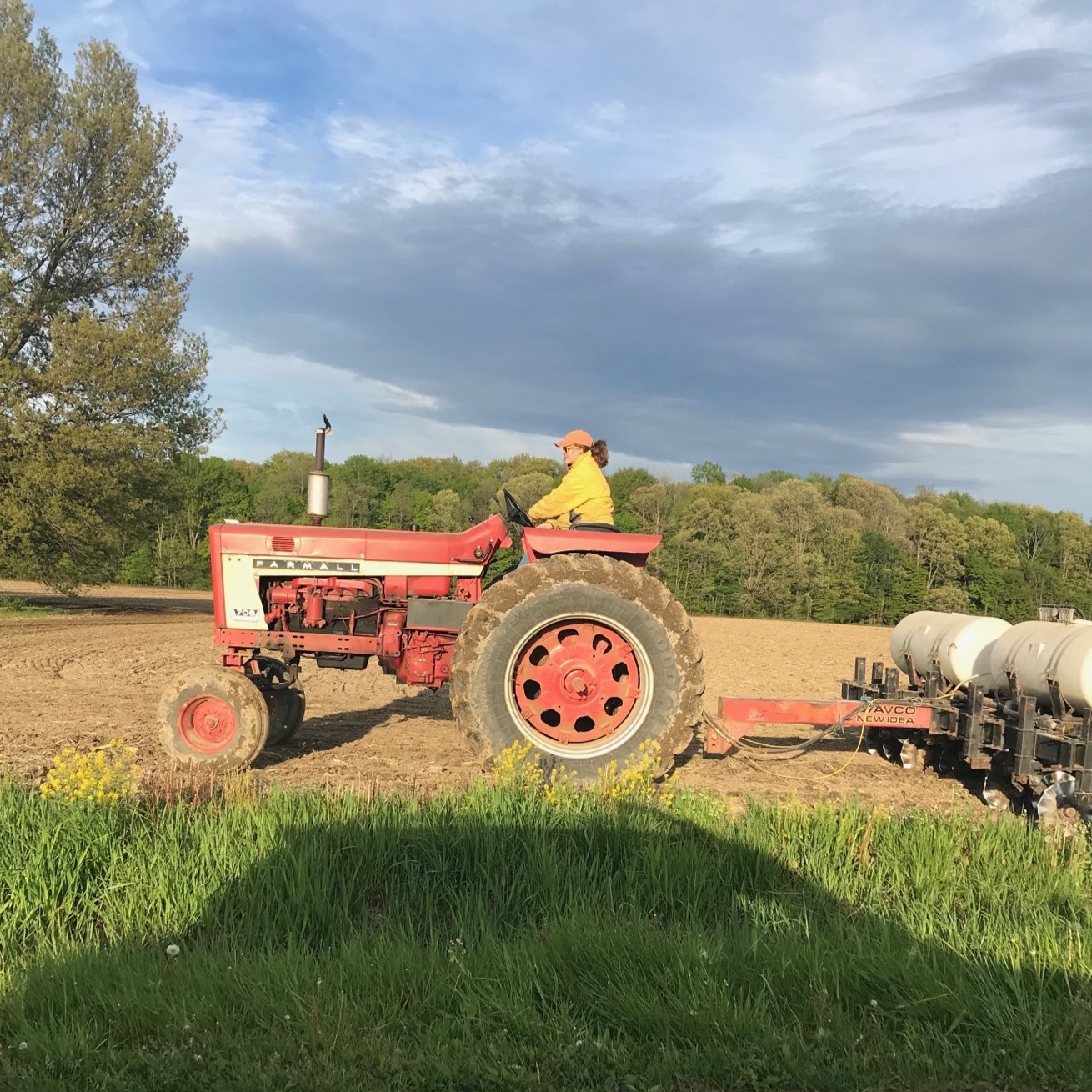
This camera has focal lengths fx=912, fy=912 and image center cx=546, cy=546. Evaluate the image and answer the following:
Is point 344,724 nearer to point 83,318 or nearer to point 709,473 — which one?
point 83,318

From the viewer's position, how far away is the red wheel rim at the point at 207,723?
19.5 ft

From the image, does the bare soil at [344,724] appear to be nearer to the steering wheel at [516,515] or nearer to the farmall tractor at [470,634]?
the farmall tractor at [470,634]

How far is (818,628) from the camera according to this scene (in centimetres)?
3494

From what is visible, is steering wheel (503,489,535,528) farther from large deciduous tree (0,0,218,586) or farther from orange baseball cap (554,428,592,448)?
large deciduous tree (0,0,218,586)

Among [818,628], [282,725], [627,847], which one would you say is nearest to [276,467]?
[818,628]

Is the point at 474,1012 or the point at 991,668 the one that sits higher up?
the point at 991,668

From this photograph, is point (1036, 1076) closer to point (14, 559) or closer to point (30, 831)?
point (30, 831)

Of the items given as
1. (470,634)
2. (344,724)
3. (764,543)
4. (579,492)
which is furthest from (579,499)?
(764,543)

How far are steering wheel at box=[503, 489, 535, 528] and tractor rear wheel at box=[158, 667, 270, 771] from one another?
2.09 metres

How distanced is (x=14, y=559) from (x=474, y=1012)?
20282 mm

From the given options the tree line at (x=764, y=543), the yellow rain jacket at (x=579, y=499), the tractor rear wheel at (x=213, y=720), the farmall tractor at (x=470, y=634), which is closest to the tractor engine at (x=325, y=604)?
the farmall tractor at (x=470, y=634)

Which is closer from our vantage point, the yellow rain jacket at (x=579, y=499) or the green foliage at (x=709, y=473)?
the yellow rain jacket at (x=579, y=499)

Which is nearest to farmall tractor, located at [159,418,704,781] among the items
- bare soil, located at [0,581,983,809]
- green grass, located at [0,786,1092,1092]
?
bare soil, located at [0,581,983,809]

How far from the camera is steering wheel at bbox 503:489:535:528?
647 centimetres
